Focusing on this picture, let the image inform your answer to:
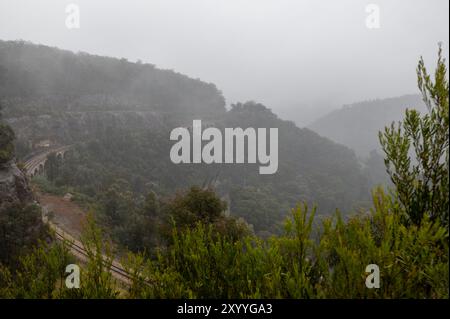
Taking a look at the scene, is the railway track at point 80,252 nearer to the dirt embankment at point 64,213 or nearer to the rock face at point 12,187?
the dirt embankment at point 64,213

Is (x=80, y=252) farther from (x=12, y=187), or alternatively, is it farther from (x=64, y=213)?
(x=64, y=213)

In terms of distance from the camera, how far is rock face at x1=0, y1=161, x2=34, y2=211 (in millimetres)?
26869

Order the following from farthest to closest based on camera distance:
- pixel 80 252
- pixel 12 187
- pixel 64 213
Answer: pixel 64 213 → pixel 12 187 → pixel 80 252

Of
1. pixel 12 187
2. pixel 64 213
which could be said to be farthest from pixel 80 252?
pixel 64 213

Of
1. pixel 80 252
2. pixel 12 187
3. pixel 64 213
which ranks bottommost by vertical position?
pixel 80 252

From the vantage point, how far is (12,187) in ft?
92.3

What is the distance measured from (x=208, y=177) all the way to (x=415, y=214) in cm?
8641

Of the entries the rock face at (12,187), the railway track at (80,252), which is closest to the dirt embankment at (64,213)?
the railway track at (80,252)

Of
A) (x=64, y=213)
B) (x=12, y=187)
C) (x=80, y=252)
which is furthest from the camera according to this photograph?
(x=64, y=213)

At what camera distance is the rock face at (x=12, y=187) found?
26869mm

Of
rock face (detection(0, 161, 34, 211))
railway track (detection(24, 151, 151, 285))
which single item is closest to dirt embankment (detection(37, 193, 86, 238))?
railway track (detection(24, 151, 151, 285))
